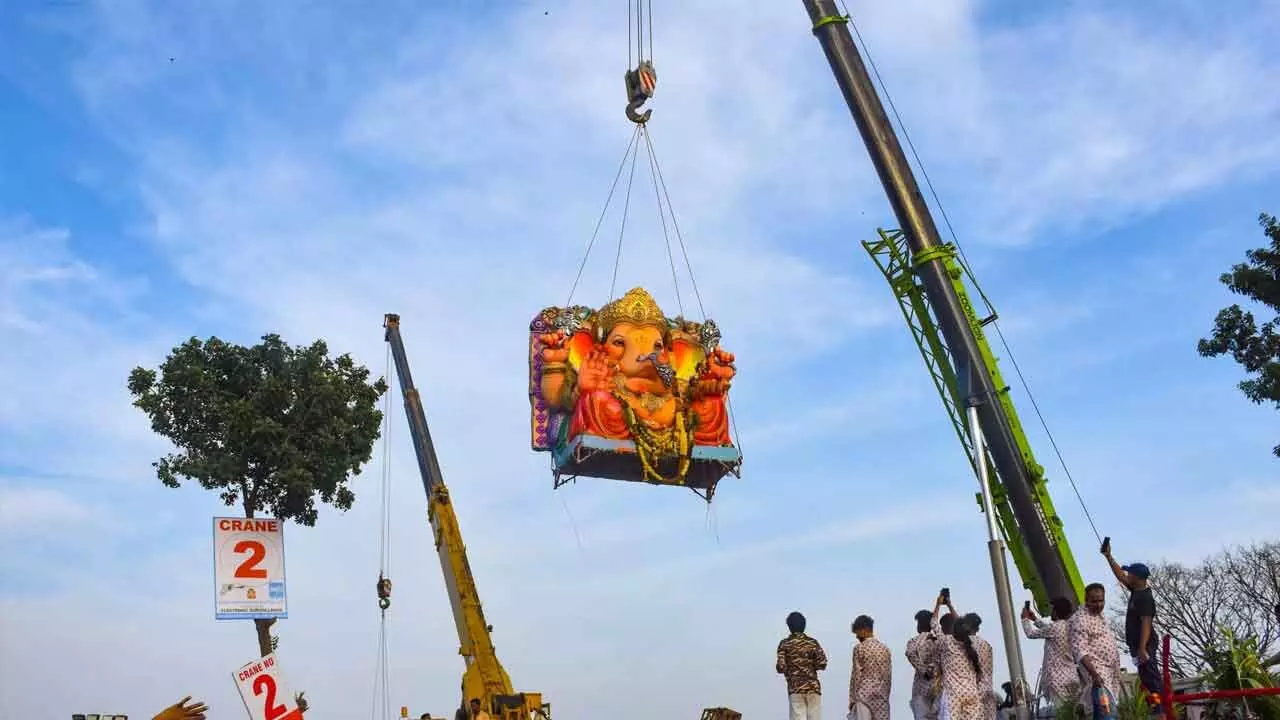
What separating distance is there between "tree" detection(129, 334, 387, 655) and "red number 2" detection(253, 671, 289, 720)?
64.0 ft

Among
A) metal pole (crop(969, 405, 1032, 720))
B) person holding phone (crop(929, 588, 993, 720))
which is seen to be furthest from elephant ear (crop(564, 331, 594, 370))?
person holding phone (crop(929, 588, 993, 720))

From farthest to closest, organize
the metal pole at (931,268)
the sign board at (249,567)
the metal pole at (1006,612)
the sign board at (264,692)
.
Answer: the metal pole at (931,268)
the sign board at (249,567)
the metal pole at (1006,612)
the sign board at (264,692)

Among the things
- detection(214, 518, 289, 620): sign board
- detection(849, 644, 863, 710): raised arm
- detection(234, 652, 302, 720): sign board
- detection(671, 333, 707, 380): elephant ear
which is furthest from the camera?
detection(671, 333, 707, 380): elephant ear

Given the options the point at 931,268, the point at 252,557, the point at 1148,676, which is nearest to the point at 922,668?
the point at 1148,676

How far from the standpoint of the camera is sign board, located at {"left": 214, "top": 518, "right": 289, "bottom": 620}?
20.8m

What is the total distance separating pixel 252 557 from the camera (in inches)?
884

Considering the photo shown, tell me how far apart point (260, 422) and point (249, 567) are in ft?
30.7

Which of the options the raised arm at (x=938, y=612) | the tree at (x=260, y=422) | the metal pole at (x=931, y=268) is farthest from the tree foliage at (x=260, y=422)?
the raised arm at (x=938, y=612)

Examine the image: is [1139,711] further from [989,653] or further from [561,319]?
[561,319]

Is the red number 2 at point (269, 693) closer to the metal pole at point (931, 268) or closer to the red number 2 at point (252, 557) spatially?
the red number 2 at point (252, 557)

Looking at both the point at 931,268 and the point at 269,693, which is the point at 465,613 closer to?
the point at 931,268

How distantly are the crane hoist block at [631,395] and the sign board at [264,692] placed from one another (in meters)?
18.6

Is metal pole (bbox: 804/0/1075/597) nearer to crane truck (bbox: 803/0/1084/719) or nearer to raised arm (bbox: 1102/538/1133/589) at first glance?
crane truck (bbox: 803/0/1084/719)

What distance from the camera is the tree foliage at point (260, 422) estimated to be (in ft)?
102
